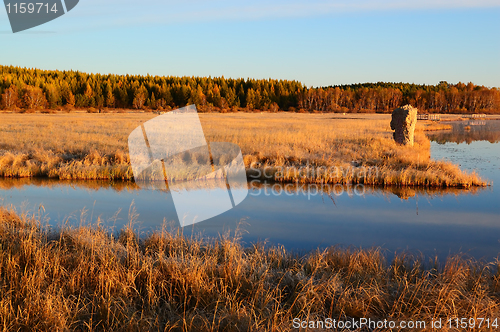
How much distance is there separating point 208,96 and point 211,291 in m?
82.5

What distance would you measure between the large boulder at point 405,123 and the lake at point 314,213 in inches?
208

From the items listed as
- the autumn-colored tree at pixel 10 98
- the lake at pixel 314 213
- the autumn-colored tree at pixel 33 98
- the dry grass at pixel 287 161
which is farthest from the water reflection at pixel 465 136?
the autumn-colored tree at pixel 33 98

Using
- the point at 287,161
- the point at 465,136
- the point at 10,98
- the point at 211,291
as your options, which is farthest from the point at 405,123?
the point at 10,98

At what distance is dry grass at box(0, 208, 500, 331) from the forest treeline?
6715cm

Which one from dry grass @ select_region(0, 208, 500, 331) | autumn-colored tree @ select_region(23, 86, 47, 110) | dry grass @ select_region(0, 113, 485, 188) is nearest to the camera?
dry grass @ select_region(0, 208, 500, 331)

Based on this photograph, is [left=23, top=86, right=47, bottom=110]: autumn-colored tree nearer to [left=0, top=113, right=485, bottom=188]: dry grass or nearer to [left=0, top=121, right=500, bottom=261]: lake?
[left=0, top=113, right=485, bottom=188]: dry grass

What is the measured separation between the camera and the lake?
7.16m

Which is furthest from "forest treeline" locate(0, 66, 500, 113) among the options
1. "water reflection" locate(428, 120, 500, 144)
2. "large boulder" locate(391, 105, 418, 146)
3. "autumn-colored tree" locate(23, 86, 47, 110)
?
"large boulder" locate(391, 105, 418, 146)

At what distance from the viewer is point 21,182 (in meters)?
12.2

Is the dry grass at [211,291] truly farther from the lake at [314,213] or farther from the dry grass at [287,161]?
the dry grass at [287,161]

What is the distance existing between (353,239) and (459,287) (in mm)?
2768

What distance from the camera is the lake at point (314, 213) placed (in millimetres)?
7164

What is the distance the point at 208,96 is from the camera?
8488 centimetres

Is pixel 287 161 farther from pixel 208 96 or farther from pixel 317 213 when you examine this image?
pixel 208 96
